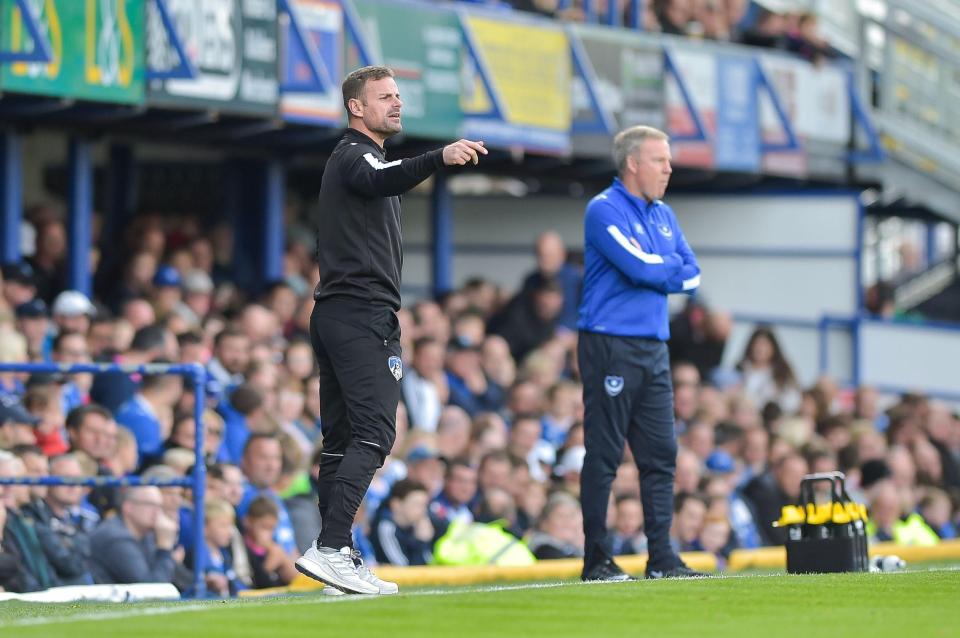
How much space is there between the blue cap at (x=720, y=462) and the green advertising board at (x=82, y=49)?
5.08m

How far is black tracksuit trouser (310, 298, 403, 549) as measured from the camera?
8.52 metres

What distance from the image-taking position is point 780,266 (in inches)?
941

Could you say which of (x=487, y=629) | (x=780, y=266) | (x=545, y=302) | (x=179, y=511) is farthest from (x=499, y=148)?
(x=487, y=629)

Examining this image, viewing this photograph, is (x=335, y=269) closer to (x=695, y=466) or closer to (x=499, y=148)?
(x=695, y=466)

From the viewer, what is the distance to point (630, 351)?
9836 mm

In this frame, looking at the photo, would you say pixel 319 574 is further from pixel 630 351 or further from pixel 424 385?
pixel 424 385

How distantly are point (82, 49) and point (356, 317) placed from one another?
7273 millimetres

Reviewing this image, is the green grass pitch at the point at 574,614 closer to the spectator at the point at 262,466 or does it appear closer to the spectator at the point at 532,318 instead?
the spectator at the point at 262,466

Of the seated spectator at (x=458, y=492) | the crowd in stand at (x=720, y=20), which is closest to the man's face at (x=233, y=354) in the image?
the seated spectator at (x=458, y=492)

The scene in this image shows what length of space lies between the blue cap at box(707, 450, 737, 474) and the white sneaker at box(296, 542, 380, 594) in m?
8.04

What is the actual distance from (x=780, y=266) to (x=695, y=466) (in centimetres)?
897

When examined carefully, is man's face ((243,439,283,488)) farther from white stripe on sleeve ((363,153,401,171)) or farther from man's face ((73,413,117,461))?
white stripe on sleeve ((363,153,401,171))

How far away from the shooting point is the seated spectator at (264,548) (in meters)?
11.7

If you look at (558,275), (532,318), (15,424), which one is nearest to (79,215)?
(532,318)
